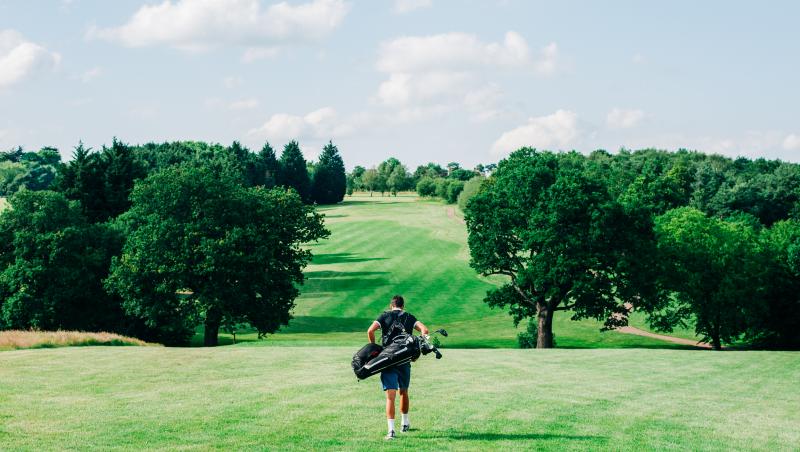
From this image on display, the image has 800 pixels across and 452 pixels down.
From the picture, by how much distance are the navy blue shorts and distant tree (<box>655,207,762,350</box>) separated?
4245cm

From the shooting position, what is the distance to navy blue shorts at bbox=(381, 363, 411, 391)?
15633 millimetres

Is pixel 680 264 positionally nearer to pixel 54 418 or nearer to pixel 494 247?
pixel 494 247

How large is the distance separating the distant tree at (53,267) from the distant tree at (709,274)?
4204 centimetres

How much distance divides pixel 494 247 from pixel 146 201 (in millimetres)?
25056

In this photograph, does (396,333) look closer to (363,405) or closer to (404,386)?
(404,386)

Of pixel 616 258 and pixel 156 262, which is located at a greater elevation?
pixel 616 258

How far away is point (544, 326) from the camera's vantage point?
5031 centimetres

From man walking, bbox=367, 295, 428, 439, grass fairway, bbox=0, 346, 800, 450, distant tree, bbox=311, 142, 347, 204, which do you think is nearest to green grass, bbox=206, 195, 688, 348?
grass fairway, bbox=0, 346, 800, 450

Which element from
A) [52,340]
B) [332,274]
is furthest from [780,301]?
[52,340]

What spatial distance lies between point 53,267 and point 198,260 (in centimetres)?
1112

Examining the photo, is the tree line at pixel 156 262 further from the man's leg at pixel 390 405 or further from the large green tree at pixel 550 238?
the man's leg at pixel 390 405

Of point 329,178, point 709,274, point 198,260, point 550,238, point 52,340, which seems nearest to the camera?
point 52,340

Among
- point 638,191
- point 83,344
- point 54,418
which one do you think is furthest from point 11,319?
point 638,191

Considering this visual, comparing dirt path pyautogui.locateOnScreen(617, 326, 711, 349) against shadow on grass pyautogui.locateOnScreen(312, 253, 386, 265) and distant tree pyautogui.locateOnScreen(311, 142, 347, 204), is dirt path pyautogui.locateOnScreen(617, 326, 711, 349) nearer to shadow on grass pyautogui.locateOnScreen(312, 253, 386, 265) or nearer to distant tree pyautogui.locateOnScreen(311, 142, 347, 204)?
shadow on grass pyautogui.locateOnScreen(312, 253, 386, 265)
